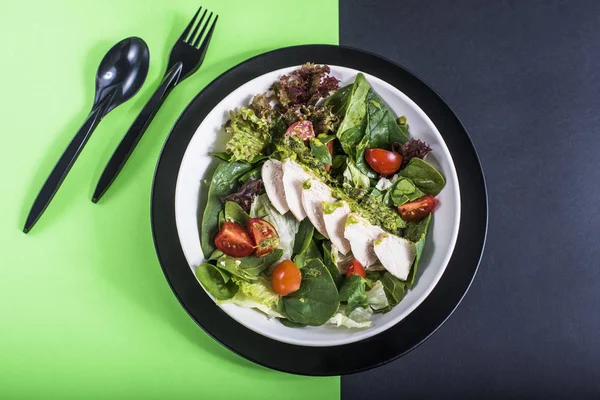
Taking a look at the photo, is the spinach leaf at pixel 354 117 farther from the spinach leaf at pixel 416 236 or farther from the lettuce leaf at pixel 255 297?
the lettuce leaf at pixel 255 297

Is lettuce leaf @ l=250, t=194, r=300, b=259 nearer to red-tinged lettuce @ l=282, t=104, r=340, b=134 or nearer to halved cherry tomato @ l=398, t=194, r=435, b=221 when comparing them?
red-tinged lettuce @ l=282, t=104, r=340, b=134

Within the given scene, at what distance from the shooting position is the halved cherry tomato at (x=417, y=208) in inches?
94.4

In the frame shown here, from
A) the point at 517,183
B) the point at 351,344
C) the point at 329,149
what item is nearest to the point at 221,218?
the point at 329,149

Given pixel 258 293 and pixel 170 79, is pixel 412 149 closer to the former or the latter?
pixel 258 293

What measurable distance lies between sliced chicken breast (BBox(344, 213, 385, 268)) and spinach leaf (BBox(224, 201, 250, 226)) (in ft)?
1.42

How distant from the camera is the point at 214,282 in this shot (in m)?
2.28

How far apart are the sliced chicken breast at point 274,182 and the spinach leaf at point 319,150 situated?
15 centimetres

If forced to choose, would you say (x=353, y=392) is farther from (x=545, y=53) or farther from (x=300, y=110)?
(x=545, y=53)

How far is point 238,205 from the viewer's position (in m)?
2.37

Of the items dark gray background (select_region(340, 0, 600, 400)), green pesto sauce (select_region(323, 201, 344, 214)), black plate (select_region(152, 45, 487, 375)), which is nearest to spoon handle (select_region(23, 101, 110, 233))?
black plate (select_region(152, 45, 487, 375))

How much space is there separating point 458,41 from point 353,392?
1.84 m

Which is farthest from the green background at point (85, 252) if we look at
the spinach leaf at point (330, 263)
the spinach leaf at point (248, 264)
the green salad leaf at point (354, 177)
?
the green salad leaf at point (354, 177)

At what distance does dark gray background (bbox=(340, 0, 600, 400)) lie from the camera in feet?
8.96

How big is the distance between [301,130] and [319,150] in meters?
0.12
